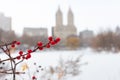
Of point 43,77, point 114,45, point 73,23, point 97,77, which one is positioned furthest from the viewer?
point 114,45

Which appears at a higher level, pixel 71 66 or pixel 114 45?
pixel 71 66

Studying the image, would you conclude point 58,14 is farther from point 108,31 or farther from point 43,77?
point 43,77

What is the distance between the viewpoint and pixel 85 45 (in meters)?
25.2

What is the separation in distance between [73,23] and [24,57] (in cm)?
Answer: 1618

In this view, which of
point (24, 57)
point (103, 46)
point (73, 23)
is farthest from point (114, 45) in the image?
point (24, 57)

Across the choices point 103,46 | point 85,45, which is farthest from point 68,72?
point 85,45

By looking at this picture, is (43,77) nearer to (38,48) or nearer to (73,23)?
(38,48)

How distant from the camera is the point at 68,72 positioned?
6172 millimetres

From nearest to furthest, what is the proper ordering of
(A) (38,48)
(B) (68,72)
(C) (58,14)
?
(A) (38,48) < (B) (68,72) < (C) (58,14)

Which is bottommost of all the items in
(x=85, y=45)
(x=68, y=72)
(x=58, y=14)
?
(x=85, y=45)

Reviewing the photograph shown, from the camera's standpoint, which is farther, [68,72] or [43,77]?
[68,72]

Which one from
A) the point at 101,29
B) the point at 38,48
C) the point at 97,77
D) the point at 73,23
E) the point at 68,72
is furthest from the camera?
the point at 101,29

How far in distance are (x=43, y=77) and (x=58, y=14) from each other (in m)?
10.3

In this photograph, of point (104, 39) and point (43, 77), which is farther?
point (104, 39)
